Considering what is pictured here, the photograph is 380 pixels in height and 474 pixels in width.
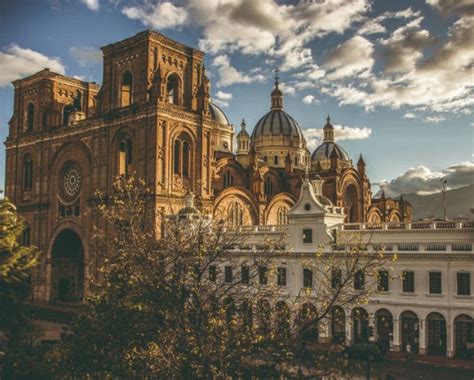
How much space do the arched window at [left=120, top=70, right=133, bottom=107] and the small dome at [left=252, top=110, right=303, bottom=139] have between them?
1465 inches

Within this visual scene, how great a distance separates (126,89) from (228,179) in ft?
50.7

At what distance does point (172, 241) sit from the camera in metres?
19.0

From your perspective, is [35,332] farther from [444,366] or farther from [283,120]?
[283,120]

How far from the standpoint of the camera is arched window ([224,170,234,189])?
6344 centimetres

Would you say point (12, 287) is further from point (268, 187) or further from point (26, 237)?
point (268, 187)

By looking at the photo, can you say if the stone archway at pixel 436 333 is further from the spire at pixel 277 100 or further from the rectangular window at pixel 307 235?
the spire at pixel 277 100

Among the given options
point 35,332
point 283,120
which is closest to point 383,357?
point 35,332

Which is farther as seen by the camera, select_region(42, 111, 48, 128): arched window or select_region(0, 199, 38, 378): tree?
select_region(42, 111, 48, 128): arched window

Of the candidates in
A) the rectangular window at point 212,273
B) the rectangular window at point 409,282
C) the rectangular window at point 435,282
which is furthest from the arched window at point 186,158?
the rectangular window at point 212,273

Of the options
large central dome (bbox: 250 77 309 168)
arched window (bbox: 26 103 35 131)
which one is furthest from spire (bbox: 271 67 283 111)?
arched window (bbox: 26 103 35 131)

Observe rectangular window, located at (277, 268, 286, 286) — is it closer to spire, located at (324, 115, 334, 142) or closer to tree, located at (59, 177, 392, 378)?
tree, located at (59, 177, 392, 378)

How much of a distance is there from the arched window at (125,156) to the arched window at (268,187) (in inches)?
910

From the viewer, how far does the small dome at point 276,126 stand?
8962 cm

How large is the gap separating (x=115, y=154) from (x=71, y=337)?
3350cm
